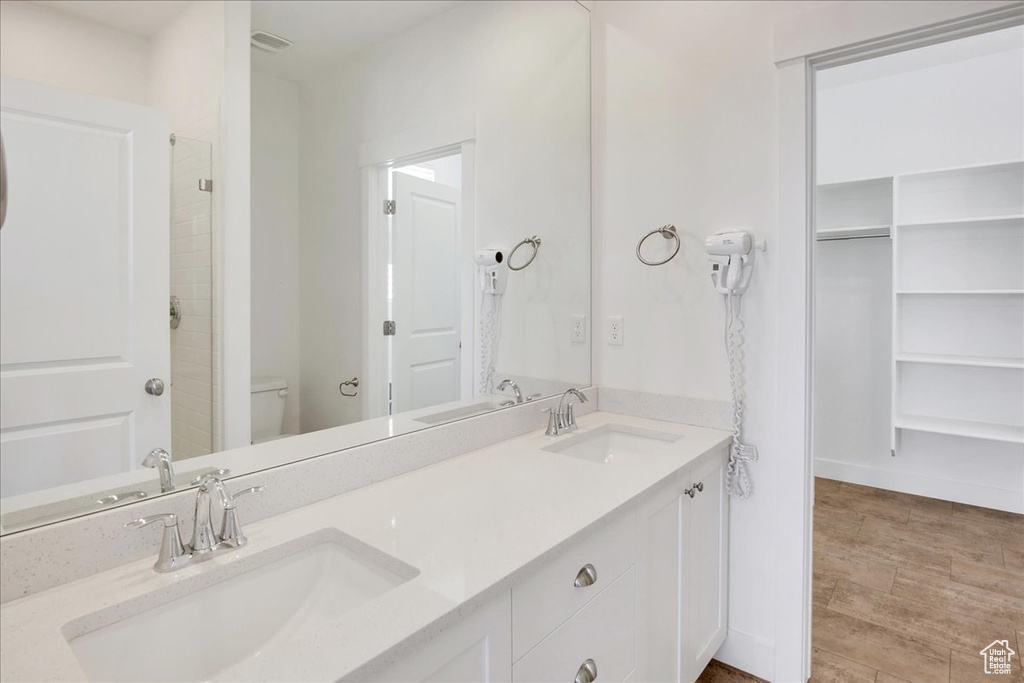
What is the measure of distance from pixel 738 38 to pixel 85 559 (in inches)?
86.1

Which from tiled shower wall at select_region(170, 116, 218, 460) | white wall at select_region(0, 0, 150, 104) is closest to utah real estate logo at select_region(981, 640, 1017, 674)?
tiled shower wall at select_region(170, 116, 218, 460)

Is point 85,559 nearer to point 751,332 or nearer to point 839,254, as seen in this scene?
point 751,332

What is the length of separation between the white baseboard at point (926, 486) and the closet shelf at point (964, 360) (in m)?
0.76

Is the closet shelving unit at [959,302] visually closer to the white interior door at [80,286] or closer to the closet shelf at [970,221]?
the closet shelf at [970,221]

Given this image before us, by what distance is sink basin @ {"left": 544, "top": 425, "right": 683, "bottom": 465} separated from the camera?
185cm

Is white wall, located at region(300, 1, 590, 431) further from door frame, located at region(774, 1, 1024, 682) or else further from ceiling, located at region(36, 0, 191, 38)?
door frame, located at region(774, 1, 1024, 682)

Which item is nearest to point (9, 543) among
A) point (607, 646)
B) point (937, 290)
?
point (607, 646)

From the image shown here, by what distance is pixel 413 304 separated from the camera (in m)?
1.56

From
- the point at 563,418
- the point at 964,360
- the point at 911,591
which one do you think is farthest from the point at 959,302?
the point at 563,418

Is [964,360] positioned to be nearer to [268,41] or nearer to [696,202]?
[696,202]

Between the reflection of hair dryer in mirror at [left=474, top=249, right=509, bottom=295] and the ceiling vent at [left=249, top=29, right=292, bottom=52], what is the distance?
774 mm

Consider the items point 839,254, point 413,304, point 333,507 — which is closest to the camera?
point 333,507

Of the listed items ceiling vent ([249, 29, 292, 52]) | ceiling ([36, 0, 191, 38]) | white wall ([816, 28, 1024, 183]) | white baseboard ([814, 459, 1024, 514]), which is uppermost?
white wall ([816, 28, 1024, 183])

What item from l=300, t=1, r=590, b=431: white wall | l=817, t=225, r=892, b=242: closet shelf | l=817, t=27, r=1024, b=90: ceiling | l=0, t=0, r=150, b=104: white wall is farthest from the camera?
l=817, t=225, r=892, b=242: closet shelf
